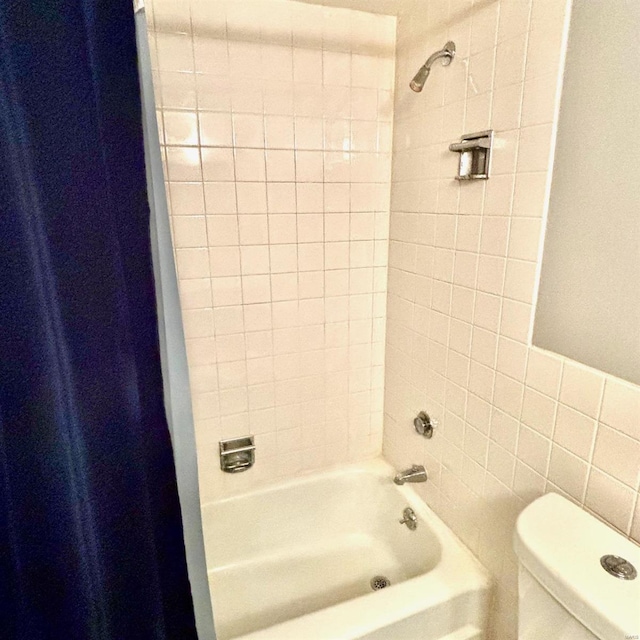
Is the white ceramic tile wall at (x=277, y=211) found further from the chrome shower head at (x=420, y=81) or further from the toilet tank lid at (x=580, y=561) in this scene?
the toilet tank lid at (x=580, y=561)

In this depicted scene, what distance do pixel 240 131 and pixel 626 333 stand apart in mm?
1220

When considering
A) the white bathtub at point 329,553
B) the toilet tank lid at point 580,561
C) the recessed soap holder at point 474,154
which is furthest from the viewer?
the white bathtub at point 329,553

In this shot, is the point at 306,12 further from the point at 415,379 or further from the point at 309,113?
the point at 415,379

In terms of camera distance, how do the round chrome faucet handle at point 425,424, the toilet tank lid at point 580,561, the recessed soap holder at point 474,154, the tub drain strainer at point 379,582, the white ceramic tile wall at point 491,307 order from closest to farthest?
the toilet tank lid at point 580,561 < the white ceramic tile wall at point 491,307 < the recessed soap holder at point 474,154 < the round chrome faucet handle at point 425,424 < the tub drain strainer at point 379,582

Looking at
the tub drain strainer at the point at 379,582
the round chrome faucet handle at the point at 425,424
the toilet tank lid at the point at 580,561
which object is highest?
the toilet tank lid at the point at 580,561

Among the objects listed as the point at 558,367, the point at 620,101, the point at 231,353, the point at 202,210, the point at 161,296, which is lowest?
the point at 231,353

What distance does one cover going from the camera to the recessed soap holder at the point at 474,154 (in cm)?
110

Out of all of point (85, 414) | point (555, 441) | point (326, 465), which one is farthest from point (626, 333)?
point (326, 465)

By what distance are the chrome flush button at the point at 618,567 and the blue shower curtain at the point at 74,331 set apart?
818mm

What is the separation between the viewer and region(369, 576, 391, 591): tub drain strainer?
1603 millimetres

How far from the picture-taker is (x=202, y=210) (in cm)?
139

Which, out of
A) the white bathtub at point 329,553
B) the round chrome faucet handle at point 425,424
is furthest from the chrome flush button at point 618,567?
the round chrome faucet handle at point 425,424

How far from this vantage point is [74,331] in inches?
23.6

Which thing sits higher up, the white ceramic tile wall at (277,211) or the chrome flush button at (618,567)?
the white ceramic tile wall at (277,211)
